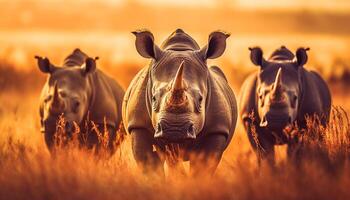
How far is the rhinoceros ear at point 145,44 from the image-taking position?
831 cm

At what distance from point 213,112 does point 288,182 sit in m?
1.43

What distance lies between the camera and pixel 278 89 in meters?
9.80

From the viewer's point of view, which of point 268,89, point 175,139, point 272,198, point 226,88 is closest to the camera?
point 272,198

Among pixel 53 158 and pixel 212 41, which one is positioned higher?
pixel 212 41

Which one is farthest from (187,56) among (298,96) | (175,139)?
(298,96)

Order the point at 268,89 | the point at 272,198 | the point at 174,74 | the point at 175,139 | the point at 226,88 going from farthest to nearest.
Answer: the point at 268,89
the point at 226,88
the point at 174,74
the point at 175,139
the point at 272,198

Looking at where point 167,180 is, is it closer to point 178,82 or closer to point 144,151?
point 178,82

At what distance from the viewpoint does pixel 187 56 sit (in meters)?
8.17

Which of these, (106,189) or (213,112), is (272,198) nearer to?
(106,189)

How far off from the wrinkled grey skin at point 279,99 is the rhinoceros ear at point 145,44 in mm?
1585

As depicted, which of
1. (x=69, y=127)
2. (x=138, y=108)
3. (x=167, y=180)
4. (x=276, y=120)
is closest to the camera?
(x=167, y=180)

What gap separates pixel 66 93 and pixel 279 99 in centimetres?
207

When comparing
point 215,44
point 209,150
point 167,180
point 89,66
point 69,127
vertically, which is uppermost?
point 215,44

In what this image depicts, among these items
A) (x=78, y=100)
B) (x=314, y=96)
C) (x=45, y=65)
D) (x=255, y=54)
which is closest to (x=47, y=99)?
(x=78, y=100)
